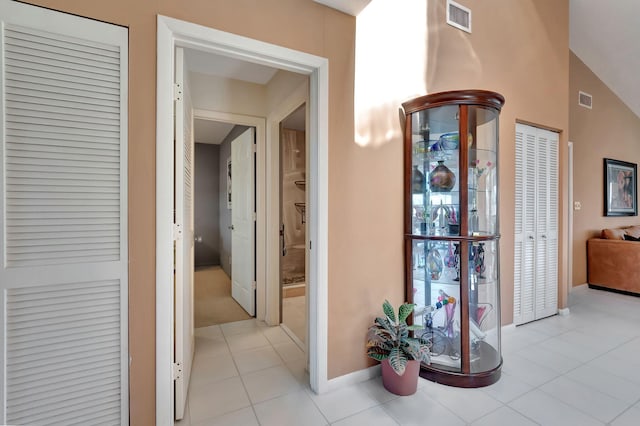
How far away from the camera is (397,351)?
189 centimetres

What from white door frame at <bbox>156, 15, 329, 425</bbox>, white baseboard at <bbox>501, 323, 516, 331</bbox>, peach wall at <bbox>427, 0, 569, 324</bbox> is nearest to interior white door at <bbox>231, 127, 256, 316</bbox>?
white door frame at <bbox>156, 15, 329, 425</bbox>

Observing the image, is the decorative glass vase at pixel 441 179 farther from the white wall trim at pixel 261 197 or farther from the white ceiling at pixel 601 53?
the white ceiling at pixel 601 53

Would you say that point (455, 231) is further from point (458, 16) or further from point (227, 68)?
point (227, 68)

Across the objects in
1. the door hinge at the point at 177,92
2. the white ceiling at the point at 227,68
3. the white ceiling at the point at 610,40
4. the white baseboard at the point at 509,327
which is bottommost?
the white baseboard at the point at 509,327

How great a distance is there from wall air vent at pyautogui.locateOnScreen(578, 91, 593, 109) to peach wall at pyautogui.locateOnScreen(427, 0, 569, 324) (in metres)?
1.34

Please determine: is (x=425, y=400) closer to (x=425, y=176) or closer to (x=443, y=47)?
(x=425, y=176)

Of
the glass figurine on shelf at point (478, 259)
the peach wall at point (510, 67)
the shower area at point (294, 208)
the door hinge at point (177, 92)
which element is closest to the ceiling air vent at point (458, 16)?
the peach wall at point (510, 67)

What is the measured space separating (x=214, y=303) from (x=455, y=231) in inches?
126

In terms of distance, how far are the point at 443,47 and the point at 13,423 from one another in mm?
3677

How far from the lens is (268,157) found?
125 inches

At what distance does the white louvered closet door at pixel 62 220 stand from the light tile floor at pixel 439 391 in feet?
2.18

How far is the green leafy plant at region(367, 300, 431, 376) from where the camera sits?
1.89 meters

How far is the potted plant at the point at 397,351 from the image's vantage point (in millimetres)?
1892

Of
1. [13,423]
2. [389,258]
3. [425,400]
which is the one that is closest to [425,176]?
[389,258]
